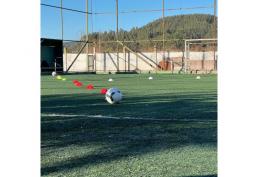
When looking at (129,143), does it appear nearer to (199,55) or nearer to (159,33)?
(199,55)

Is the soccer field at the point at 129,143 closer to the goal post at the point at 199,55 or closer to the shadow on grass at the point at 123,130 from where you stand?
the shadow on grass at the point at 123,130

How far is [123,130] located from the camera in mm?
3973

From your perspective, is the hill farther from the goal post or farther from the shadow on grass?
the shadow on grass

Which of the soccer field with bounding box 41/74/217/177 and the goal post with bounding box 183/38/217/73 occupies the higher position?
the goal post with bounding box 183/38/217/73

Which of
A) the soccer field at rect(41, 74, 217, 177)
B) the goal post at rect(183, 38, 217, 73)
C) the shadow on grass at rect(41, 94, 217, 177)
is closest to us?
the soccer field at rect(41, 74, 217, 177)

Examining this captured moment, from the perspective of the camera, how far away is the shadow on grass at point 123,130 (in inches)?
117

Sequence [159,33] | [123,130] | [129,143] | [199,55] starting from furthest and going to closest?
[159,33] < [199,55] < [123,130] < [129,143]

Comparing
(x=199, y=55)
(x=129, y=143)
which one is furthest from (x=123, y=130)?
(x=199, y=55)

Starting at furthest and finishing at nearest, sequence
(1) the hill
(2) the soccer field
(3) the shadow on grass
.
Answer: (1) the hill, (3) the shadow on grass, (2) the soccer field

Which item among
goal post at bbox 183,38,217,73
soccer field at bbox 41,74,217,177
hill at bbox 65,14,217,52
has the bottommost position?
soccer field at bbox 41,74,217,177

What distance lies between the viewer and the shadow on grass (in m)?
2.96

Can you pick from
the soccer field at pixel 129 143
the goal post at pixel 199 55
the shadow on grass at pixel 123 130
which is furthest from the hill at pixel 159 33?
the soccer field at pixel 129 143

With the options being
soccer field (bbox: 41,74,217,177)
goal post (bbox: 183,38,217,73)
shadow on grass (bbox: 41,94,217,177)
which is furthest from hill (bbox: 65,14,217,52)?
soccer field (bbox: 41,74,217,177)
